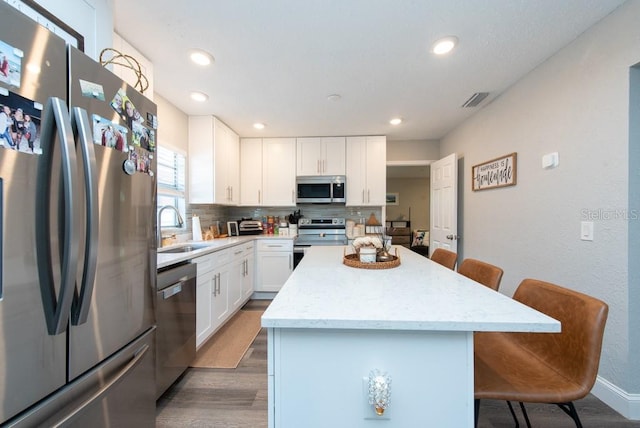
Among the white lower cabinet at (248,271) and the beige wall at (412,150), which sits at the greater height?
the beige wall at (412,150)

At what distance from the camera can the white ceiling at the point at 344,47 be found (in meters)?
1.49

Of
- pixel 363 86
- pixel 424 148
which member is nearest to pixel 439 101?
pixel 363 86

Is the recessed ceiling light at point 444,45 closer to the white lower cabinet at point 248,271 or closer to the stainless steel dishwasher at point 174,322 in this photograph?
the stainless steel dishwasher at point 174,322

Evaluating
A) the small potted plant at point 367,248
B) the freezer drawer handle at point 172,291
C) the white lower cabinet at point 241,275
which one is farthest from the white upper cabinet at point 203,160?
the small potted plant at point 367,248

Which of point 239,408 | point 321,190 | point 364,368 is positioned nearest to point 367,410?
point 364,368

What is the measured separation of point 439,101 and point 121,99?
2.75 metres

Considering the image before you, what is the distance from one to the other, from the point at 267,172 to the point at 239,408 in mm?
2994

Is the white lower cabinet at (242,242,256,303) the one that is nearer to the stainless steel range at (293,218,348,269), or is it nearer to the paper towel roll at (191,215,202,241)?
the paper towel roll at (191,215,202,241)

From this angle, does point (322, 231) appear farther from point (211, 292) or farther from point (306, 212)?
point (211, 292)

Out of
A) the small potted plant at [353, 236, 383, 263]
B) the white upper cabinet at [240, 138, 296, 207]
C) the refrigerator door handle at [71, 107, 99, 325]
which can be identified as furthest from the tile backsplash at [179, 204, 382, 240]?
the refrigerator door handle at [71, 107, 99, 325]

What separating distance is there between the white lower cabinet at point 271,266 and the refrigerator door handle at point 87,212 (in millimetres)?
2813

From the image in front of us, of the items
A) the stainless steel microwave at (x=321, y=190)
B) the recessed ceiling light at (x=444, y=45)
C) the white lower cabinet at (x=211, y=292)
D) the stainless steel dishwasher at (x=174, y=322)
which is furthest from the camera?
the stainless steel microwave at (x=321, y=190)

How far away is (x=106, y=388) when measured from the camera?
2.99 feet

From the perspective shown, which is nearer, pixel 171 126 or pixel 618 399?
pixel 618 399
